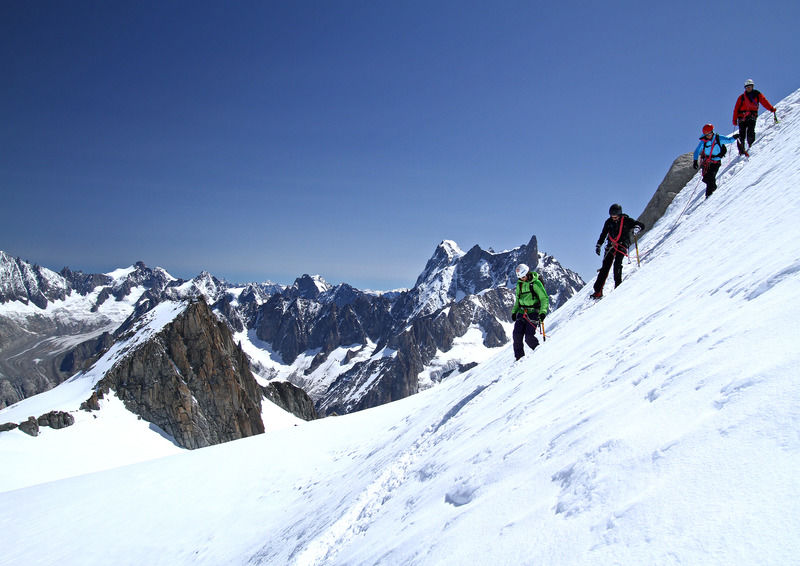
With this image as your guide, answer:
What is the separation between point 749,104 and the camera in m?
15.6

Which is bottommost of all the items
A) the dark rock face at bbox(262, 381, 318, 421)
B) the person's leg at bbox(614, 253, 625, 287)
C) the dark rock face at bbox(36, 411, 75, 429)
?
the person's leg at bbox(614, 253, 625, 287)

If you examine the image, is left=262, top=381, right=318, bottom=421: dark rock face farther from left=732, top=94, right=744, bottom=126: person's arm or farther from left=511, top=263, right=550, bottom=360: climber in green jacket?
left=732, top=94, right=744, bottom=126: person's arm

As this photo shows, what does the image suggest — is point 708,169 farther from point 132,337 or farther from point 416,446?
point 132,337

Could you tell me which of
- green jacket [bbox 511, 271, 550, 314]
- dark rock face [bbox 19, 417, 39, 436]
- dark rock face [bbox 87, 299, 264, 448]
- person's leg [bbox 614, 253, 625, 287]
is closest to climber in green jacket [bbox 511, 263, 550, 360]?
green jacket [bbox 511, 271, 550, 314]

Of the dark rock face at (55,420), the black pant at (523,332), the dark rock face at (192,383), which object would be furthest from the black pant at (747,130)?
the dark rock face at (192,383)

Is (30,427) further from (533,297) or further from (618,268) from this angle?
(618,268)

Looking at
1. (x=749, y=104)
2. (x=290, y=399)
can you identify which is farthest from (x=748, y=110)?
(x=290, y=399)

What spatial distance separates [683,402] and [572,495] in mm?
1166

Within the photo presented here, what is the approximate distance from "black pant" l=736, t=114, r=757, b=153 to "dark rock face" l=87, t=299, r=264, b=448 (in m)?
65.5

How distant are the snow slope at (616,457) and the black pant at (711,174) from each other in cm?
152

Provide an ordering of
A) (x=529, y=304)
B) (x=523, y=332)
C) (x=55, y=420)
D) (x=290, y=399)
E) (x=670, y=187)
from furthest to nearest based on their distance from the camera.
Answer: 1. (x=290, y=399)
2. (x=55, y=420)
3. (x=670, y=187)
4. (x=523, y=332)
5. (x=529, y=304)

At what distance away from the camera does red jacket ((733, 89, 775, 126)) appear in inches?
602

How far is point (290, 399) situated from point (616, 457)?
95.6m

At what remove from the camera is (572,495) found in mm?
2969
